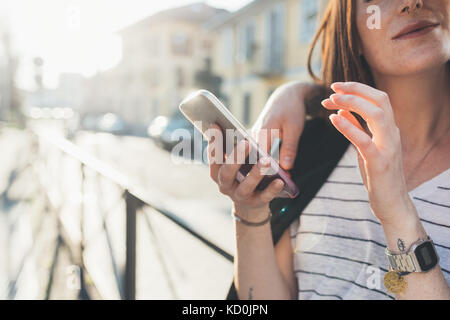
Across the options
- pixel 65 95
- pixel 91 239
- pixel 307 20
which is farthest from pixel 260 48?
pixel 65 95

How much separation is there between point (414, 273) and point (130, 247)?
125cm

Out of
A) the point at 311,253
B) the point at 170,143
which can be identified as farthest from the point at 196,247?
the point at 170,143

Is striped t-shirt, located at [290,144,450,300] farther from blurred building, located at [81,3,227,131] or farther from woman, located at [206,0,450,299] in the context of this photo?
blurred building, located at [81,3,227,131]

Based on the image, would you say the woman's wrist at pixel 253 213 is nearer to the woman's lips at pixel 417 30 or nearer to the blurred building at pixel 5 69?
the woman's lips at pixel 417 30

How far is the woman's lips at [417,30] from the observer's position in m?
1.00

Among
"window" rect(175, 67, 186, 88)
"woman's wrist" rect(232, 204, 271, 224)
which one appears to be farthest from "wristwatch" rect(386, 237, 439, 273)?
"window" rect(175, 67, 186, 88)

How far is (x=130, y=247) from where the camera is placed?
1784mm

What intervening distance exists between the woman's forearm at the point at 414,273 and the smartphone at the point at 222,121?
11.7 inches

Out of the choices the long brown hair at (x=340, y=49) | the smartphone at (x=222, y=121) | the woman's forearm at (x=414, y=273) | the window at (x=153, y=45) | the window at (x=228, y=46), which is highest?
the window at (x=153, y=45)

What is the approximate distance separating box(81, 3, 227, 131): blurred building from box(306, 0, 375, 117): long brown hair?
3087 centimetres

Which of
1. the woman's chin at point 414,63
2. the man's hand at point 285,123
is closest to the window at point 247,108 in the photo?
the man's hand at point 285,123

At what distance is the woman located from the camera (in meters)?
0.99

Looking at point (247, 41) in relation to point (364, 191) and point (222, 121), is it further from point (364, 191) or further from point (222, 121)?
point (222, 121)

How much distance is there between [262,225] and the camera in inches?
47.6
